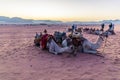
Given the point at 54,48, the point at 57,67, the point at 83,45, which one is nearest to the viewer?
the point at 57,67

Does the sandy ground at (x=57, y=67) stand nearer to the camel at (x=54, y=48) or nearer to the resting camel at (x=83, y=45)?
the camel at (x=54, y=48)

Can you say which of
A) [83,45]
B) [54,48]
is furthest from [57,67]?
[83,45]

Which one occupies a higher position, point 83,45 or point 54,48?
point 83,45

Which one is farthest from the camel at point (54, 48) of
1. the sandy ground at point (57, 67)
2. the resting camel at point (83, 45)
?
the resting camel at point (83, 45)

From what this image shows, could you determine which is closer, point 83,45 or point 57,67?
point 57,67

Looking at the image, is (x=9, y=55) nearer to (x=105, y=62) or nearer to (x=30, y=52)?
(x=30, y=52)

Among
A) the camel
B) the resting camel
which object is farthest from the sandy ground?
the resting camel

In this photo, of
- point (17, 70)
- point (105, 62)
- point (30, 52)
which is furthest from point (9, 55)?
point (105, 62)

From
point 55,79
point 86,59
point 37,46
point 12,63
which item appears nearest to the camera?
point 55,79

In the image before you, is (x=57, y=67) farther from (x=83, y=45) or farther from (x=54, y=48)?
(x=83, y=45)

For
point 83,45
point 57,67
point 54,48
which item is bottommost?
point 57,67

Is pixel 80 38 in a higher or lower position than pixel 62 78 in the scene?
higher

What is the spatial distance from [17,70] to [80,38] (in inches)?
206

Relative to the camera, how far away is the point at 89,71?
11602 mm
